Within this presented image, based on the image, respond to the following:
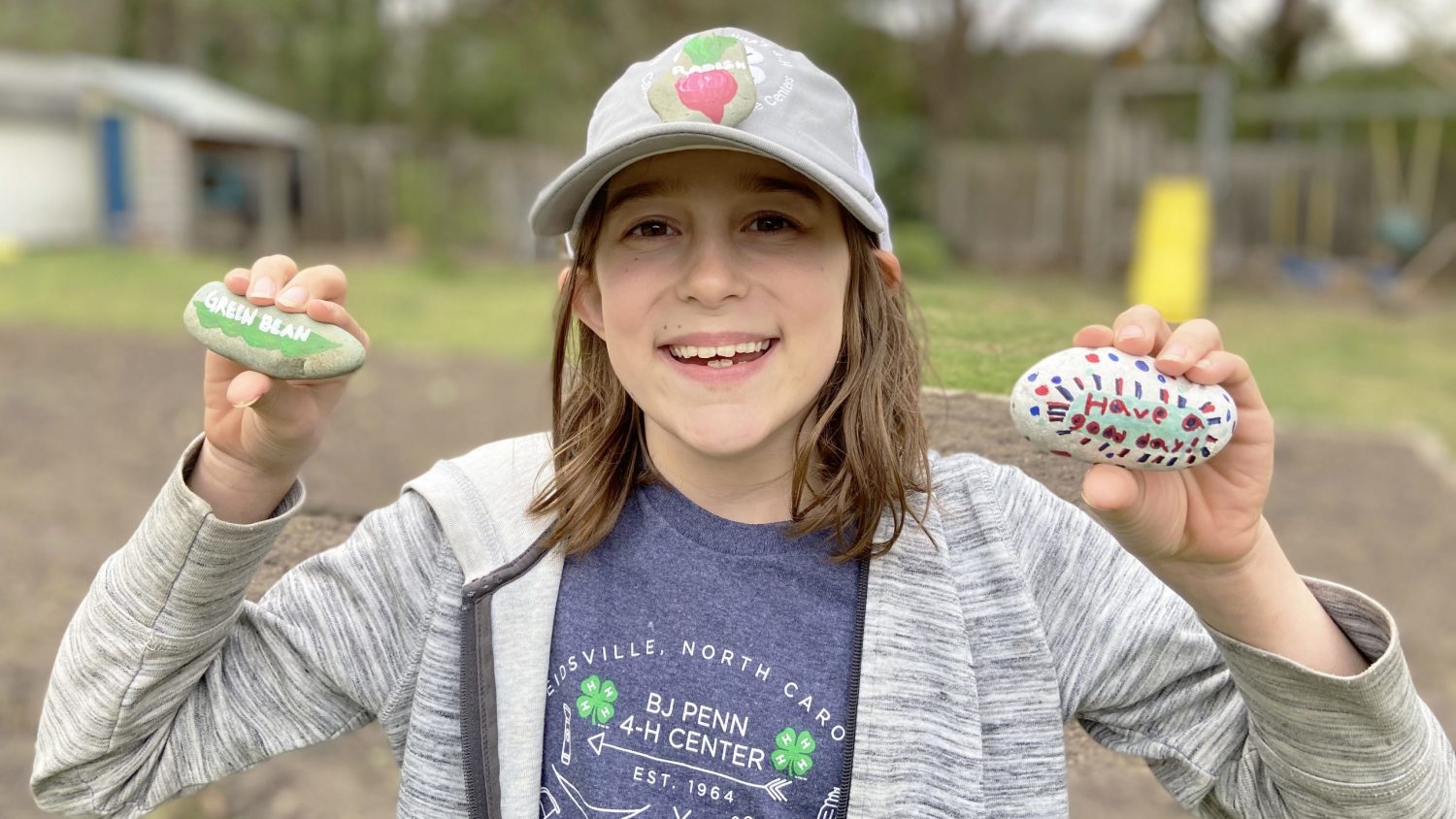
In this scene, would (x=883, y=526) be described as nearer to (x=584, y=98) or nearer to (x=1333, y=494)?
(x=1333, y=494)

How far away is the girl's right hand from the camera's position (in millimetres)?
1469

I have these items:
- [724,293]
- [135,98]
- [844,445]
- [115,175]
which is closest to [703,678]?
[844,445]

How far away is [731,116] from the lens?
148cm

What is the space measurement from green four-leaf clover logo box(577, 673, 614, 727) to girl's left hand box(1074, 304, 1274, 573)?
657 mm

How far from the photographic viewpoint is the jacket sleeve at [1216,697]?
4.43 feet

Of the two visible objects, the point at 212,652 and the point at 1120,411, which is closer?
the point at 1120,411

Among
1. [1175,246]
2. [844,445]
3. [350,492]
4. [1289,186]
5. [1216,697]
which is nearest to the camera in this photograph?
[1216,697]

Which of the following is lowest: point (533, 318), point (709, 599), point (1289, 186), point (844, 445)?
point (533, 318)

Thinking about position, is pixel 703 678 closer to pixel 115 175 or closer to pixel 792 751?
pixel 792 751

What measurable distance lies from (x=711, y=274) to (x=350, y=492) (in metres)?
4.34

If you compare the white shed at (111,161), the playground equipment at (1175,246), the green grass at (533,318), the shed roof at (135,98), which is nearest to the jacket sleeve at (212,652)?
the green grass at (533,318)

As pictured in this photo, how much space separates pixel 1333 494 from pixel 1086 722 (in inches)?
207

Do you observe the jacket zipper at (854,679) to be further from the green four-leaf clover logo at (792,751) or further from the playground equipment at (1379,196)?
the playground equipment at (1379,196)

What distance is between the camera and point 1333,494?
621 cm
